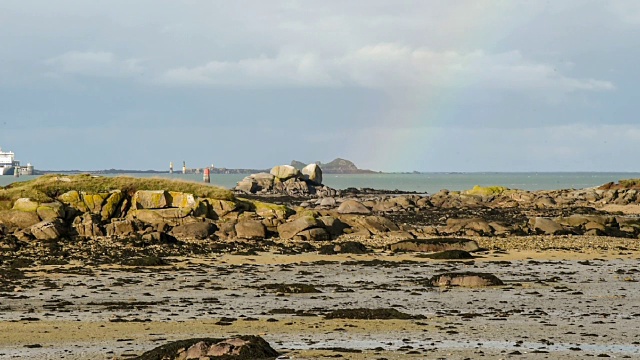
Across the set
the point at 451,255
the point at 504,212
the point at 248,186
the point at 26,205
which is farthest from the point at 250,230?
the point at 248,186

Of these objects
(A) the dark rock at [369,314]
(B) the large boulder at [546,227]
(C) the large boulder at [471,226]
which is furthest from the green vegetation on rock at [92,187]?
(A) the dark rock at [369,314]

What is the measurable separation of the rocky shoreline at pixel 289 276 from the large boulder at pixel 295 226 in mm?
75

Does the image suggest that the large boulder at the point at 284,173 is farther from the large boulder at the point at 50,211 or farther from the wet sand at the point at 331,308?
the wet sand at the point at 331,308

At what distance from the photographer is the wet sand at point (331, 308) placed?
15.7 meters

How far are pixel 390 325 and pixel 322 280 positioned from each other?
956cm

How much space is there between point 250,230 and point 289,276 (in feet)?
46.5

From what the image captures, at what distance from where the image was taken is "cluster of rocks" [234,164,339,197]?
348 ft

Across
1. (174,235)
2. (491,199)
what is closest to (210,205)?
(174,235)

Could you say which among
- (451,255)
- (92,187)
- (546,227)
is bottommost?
(451,255)

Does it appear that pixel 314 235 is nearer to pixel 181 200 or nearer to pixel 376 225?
pixel 376 225

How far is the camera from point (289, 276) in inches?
1130

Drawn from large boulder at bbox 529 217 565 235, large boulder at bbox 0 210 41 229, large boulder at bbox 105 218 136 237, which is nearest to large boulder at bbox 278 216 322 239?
large boulder at bbox 105 218 136 237

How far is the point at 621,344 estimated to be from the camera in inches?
626

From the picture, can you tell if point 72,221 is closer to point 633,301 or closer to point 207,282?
point 207,282
